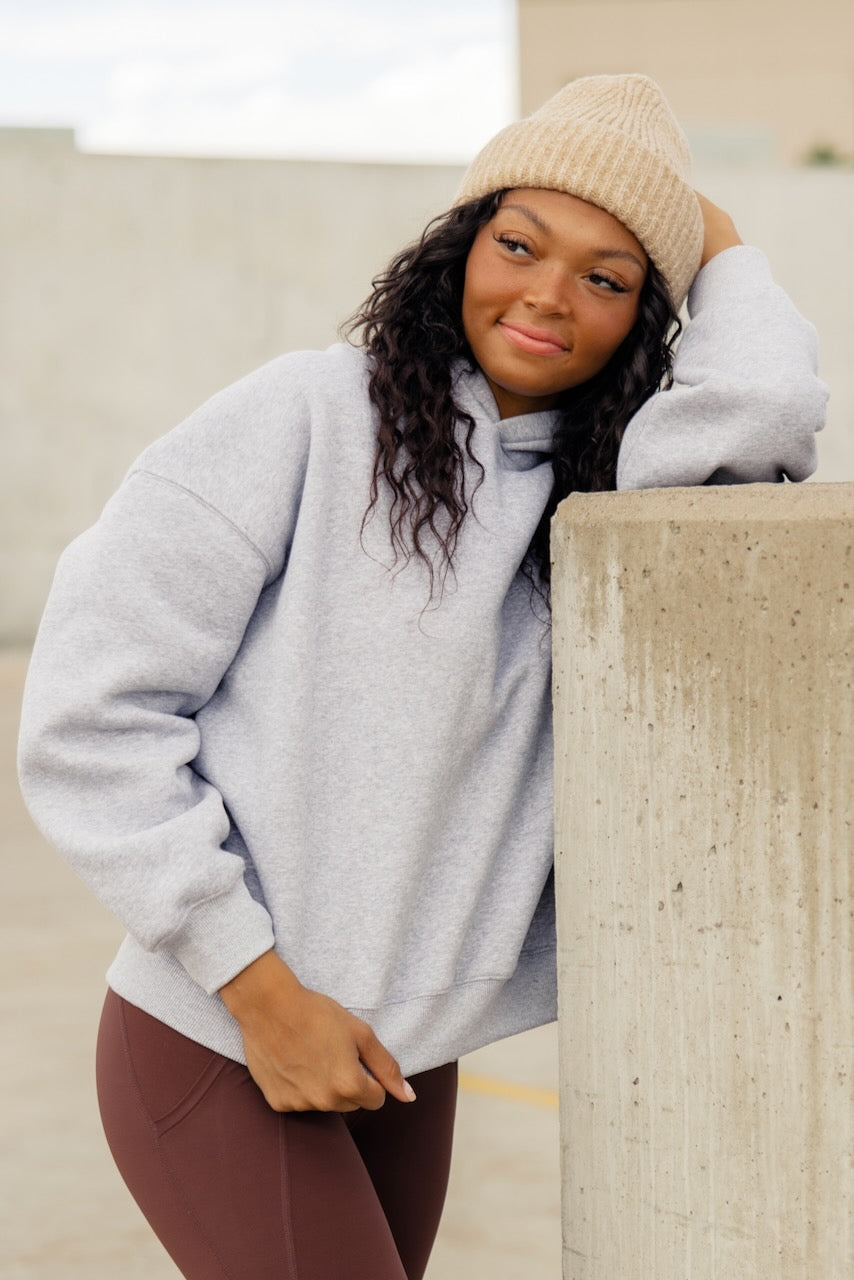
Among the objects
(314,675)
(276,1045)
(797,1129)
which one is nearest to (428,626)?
(314,675)

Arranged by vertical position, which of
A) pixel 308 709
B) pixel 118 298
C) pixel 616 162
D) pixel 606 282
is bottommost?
pixel 118 298

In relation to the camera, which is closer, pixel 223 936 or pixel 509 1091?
pixel 223 936

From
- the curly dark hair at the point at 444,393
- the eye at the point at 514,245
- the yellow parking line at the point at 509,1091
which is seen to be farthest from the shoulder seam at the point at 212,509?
the yellow parking line at the point at 509,1091

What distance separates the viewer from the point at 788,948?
116 cm

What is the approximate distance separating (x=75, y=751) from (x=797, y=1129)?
0.65 m

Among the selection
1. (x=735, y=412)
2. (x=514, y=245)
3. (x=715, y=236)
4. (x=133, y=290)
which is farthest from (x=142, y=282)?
(x=735, y=412)

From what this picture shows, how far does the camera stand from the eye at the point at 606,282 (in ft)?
4.65

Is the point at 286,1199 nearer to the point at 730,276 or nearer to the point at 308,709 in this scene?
the point at 308,709

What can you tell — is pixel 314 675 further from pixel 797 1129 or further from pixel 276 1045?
pixel 797 1129

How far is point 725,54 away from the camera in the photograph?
1149 inches

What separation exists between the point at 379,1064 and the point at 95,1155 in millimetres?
2022

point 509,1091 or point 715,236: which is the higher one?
point 715,236

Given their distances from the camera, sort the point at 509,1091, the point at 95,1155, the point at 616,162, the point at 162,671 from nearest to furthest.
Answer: the point at 162,671 → the point at 616,162 → the point at 95,1155 → the point at 509,1091

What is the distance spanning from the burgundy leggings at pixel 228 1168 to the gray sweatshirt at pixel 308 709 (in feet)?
0.14
